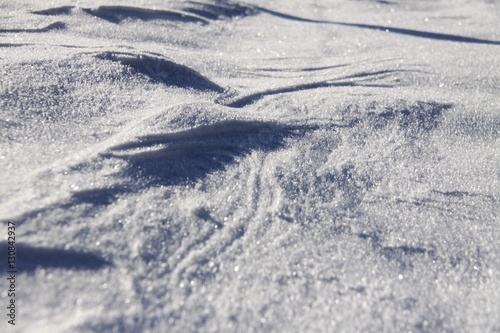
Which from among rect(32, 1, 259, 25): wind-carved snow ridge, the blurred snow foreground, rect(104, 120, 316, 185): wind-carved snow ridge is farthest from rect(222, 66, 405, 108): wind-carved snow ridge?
rect(32, 1, 259, 25): wind-carved snow ridge

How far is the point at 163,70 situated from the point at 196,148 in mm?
454

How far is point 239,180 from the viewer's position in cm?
127

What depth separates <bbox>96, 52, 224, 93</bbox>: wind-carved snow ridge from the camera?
5.32 ft

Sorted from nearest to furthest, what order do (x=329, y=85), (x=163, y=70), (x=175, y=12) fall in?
(x=163, y=70), (x=329, y=85), (x=175, y=12)

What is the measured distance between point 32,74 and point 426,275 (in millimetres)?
1337

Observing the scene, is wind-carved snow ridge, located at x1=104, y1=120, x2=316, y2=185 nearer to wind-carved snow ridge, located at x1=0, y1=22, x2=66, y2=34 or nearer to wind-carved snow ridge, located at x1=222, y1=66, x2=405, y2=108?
wind-carved snow ridge, located at x1=222, y1=66, x2=405, y2=108

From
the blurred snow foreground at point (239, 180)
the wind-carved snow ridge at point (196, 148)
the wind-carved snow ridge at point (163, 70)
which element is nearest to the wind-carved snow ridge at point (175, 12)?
the blurred snow foreground at point (239, 180)

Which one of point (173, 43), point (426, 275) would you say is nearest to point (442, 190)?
point (426, 275)

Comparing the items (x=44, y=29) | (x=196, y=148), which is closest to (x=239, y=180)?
(x=196, y=148)

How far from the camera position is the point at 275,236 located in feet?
3.66

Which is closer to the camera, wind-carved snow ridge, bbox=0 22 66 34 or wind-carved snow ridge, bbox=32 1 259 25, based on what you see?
wind-carved snow ridge, bbox=0 22 66 34

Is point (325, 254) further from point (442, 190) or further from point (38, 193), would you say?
point (38, 193)

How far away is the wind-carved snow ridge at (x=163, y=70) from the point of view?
1621 millimetres

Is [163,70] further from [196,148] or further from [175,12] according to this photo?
[175,12]
